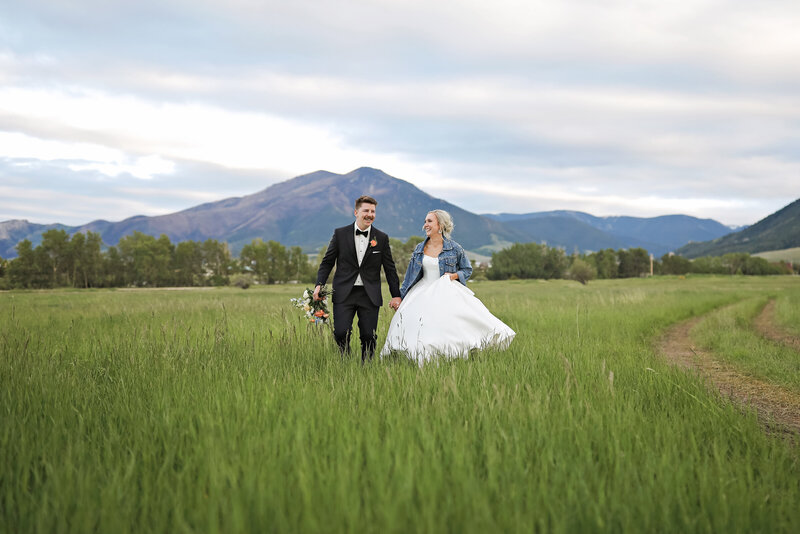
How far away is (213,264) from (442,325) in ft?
326

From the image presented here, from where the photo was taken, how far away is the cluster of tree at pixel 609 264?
4779 inches

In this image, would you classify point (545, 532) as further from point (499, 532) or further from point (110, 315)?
point (110, 315)

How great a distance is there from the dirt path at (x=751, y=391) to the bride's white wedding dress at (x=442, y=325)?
263 centimetres

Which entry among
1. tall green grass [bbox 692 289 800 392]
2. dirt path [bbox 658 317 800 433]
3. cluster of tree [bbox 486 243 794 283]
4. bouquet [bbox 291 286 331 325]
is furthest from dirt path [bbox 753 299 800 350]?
cluster of tree [bbox 486 243 794 283]

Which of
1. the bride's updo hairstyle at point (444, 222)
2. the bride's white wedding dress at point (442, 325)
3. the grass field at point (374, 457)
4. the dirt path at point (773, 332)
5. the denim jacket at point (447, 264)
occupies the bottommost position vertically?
the dirt path at point (773, 332)

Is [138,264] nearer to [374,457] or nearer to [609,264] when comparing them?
[374,457]

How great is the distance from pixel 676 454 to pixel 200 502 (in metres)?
2.94

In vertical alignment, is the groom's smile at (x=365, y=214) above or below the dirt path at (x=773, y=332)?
above

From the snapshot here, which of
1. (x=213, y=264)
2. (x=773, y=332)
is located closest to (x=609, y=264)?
(x=213, y=264)

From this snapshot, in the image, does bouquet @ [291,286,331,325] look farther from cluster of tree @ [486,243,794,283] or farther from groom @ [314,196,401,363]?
cluster of tree @ [486,243,794,283]

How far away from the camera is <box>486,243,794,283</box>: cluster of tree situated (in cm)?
12138

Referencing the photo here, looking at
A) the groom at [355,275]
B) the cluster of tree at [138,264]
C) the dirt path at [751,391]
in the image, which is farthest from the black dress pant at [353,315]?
the cluster of tree at [138,264]

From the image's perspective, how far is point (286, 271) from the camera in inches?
4151

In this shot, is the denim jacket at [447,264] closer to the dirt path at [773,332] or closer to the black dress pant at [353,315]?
the black dress pant at [353,315]
